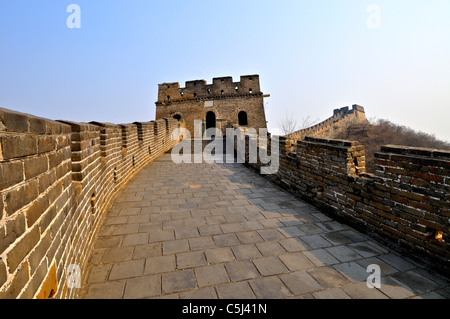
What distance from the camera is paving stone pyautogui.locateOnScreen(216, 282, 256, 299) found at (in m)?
2.10

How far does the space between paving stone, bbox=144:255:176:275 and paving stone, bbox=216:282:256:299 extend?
0.61 m

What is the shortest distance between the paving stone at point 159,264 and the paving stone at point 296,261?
1260 mm

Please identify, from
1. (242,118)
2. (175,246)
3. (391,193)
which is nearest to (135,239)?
(175,246)

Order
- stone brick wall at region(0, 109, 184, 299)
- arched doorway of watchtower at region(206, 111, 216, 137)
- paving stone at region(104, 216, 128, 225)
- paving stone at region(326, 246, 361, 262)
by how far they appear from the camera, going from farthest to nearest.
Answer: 1. arched doorway of watchtower at region(206, 111, 216, 137)
2. paving stone at region(104, 216, 128, 225)
3. paving stone at region(326, 246, 361, 262)
4. stone brick wall at region(0, 109, 184, 299)

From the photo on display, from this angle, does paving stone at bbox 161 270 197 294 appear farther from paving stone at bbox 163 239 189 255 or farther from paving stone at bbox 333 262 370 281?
paving stone at bbox 333 262 370 281

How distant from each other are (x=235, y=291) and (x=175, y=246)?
107cm

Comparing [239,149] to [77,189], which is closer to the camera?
[77,189]

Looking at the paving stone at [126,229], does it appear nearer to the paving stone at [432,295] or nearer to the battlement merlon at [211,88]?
the paving stone at [432,295]

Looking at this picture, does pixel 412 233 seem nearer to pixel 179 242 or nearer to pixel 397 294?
pixel 397 294

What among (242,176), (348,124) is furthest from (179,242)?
(348,124)

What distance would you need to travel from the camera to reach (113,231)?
3.29 m

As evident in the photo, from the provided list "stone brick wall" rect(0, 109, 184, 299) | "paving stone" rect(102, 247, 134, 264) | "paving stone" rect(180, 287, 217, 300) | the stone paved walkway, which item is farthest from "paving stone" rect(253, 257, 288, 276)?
"stone brick wall" rect(0, 109, 184, 299)

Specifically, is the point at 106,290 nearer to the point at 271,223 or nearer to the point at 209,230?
the point at 209,230

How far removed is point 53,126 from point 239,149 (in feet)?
26.7
